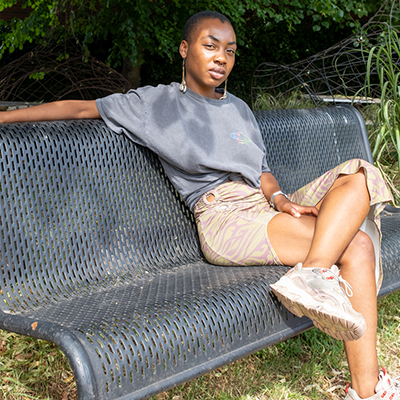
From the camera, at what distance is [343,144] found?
3.15 m

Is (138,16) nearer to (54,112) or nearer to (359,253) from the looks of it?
(54,112)

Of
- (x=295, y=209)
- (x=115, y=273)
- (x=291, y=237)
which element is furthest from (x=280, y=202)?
(x=115, y=273)

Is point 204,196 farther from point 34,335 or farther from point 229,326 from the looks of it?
point 34,335

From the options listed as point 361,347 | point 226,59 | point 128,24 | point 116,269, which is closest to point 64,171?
point 116,269

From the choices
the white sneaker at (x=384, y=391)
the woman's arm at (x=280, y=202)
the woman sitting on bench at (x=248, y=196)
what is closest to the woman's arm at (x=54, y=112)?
the woman sitting on bench at (x=248, y=196)

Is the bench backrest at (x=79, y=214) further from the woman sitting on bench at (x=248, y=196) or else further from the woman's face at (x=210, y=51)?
the woman's face at (x=210, y=51)

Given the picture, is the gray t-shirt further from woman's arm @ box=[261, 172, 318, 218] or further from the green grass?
the green grass

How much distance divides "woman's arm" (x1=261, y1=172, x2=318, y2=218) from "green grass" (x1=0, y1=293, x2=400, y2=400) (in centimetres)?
77

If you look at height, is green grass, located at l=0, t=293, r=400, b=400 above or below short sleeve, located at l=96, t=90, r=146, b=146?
below

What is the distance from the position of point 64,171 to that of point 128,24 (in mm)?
3684

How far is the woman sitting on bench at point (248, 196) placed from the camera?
1759mm

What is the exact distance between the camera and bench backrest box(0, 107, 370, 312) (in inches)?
69.4

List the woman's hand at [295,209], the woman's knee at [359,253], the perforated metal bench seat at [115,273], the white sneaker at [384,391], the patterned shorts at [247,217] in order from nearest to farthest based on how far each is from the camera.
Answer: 1. the perforated metal bench seat at [115,273]
2. the white sneaker at [384,391]
3. the woman's knee at [359,253]
4. the patterned shorts at [247,217]
5. the woman's hand at [295,209]

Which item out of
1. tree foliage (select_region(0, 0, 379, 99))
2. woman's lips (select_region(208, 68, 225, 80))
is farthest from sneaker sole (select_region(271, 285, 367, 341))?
→ tree foliage (select_region(0, 0, 379, 99))
